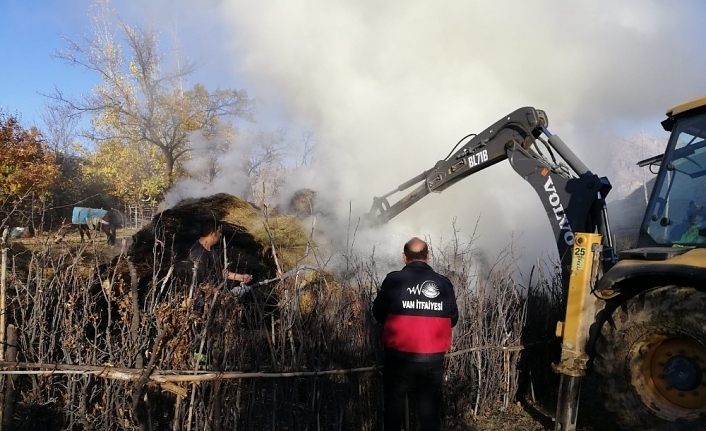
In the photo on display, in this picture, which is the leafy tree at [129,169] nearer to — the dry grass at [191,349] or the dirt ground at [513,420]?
the dirt ground at [513,420]

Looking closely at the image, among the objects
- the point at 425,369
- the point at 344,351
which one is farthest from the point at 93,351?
the point at 425,369

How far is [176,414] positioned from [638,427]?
3.26m

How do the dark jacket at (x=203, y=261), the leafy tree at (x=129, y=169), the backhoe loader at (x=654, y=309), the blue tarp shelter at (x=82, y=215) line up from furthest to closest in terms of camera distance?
the leafy tree at (x=129, y=169), the blue tarp shelter at (x=82, y=215), the dark jacket at (x=203, y=261), the backhoe loader at (x=654, y=309)

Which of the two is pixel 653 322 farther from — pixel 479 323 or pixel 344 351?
pixel 344 351

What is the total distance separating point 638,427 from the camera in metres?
4.15

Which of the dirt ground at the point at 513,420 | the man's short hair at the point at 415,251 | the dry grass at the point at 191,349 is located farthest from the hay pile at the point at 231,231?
the man's short hair at the point at 415,251

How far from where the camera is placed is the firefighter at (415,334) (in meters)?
3.97

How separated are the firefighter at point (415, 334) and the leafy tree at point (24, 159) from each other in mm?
15364

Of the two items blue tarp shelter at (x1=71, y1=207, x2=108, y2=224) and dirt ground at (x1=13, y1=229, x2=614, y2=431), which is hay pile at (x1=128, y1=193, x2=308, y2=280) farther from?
blue tarp shelter at (x1=71, y1=207, x2=108, y2=224)

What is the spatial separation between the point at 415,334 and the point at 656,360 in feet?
6.04

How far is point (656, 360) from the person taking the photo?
423 cm

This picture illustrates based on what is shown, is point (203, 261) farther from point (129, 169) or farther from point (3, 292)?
point (129, 169)

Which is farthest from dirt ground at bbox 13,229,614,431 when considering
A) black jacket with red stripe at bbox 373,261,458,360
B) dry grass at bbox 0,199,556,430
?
black jacket with red stripe at bbox 373,261,458,360

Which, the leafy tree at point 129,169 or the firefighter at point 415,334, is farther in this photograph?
the leafy tree at point 129,169
